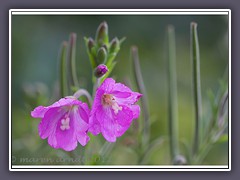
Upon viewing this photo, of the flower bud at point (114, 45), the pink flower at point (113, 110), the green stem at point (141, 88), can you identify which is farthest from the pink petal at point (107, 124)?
the green stem at point (141, 88)

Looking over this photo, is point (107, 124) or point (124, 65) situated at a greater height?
point (124, 65)

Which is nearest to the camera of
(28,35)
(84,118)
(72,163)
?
(84,118)

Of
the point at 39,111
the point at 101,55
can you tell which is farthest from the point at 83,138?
the point at 101,55

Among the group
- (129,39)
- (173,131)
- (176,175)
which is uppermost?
(129,39)

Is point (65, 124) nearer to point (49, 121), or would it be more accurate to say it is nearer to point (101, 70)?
point (49, 121)

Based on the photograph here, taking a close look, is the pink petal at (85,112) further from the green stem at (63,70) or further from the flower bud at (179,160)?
the flower bud at (179,160)

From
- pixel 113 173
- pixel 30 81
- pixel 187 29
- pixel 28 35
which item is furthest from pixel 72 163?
pixel 187 29

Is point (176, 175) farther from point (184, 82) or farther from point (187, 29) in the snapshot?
point (187, 29)
